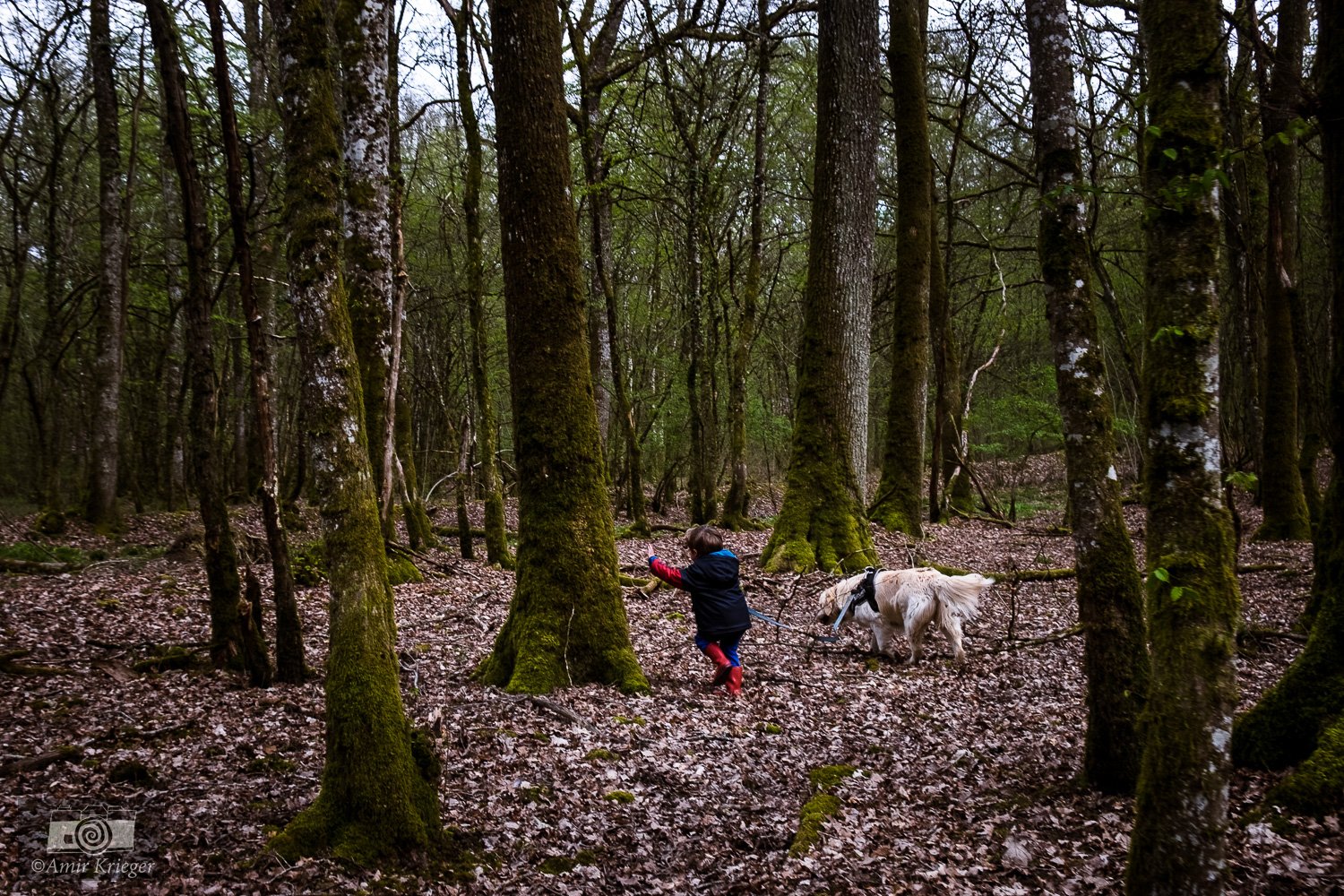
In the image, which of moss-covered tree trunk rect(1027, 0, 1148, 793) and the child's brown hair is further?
the child's brown hair

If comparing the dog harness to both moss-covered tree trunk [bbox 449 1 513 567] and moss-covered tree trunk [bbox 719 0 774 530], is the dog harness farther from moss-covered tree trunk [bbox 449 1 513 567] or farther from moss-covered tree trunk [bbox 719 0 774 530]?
moss-covered tree trunk [bbox 719 0 774 530]

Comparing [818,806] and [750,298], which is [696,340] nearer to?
[750,298]

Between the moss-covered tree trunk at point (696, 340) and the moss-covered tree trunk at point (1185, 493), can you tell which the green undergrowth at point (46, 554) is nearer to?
the moss-covered tree trunk at point (696, 340)

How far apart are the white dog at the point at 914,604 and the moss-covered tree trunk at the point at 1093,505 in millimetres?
3255

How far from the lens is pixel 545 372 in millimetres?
6449

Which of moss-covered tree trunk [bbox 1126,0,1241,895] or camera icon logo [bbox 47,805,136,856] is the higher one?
moss-covered tree trunk [bbox 1126,0,1241,895]

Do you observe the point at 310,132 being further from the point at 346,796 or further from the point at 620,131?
the point at 620,131

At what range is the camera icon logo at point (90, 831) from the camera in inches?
133

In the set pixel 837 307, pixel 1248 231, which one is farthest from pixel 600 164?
pixel 1248 231

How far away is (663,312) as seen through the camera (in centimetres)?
2564

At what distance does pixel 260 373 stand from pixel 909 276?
40.3 feet

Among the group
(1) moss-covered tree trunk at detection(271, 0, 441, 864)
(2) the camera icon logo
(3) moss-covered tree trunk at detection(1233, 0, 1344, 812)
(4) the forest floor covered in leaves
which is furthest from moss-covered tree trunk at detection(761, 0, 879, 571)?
(2) the camera icon logo

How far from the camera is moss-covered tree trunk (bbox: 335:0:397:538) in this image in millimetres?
8609

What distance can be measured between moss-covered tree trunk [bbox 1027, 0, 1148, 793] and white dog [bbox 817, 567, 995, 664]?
3.26 metres
